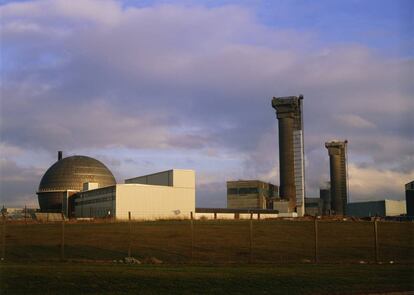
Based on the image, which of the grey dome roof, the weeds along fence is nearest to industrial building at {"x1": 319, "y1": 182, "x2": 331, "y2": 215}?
the grey dome roof

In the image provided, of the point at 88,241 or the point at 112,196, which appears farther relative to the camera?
the point at 112,196

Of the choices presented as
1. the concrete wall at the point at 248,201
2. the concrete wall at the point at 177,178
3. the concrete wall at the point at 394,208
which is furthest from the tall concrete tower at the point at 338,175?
the concrete wall at the point at 177,178

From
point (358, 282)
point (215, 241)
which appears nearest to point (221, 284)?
point (358, 282)

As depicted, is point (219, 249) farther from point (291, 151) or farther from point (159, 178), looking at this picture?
point (291, 151)

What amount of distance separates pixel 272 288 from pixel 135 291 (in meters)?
3.92

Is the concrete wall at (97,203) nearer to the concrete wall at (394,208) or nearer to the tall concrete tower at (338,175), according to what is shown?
the tall concrete tower at (338,175)

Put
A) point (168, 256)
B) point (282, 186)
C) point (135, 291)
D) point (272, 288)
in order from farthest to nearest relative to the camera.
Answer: point (282, 186)
point (168, 256)
point (272, 288)
point (135, 291)

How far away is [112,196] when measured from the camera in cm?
8144

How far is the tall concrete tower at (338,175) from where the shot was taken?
5305 inches

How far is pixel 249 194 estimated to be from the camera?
124750 millimetres

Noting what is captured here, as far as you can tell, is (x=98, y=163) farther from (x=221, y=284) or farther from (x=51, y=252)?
(x=221, y=284)

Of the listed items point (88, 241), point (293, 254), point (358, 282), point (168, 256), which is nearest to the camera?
point (358, 282)

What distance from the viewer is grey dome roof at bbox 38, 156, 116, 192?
349 feet

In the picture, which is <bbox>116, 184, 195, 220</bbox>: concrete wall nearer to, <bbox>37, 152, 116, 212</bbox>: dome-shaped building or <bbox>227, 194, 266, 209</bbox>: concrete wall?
<bbox>37, 152, 116, 212</bbox>: dome-shaped building
